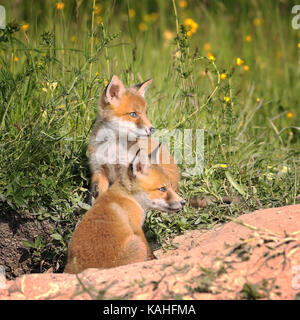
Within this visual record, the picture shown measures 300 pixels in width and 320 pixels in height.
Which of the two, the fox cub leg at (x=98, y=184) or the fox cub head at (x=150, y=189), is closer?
the fox cub head at (x=150, y=189)

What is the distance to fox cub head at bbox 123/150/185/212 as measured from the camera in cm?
420

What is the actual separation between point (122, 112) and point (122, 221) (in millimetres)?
1401

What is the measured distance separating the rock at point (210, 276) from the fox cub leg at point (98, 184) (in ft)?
3.78

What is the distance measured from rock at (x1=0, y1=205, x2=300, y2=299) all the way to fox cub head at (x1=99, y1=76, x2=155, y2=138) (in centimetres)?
163

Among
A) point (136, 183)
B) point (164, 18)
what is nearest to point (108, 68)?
point (136, 183)

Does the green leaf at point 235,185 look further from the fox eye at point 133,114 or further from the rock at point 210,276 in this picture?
the rock at point 210,276

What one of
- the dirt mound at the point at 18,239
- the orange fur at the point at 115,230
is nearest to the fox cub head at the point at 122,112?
the orange fur at the point at 115,230

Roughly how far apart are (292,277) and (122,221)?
1337 millimetres

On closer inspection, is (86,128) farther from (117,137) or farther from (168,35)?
(168,35)

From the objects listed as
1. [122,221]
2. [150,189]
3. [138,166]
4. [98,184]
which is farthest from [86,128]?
[122,221]

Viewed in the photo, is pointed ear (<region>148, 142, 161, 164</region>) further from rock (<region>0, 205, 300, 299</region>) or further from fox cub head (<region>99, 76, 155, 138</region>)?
rock (<region>0, 205, 300, 299</region>)

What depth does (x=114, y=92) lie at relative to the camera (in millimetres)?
4973

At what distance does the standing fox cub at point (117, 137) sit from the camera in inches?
186
